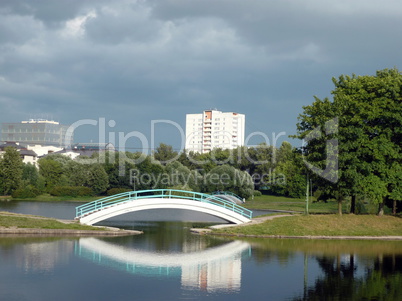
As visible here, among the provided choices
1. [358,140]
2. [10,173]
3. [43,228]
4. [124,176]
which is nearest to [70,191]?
[10,173]

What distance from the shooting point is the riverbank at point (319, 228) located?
3303cm

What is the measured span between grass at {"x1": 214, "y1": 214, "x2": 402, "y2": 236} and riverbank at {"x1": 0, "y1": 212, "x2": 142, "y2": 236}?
7.62 meters

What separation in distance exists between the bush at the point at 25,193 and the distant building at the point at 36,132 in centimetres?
8694

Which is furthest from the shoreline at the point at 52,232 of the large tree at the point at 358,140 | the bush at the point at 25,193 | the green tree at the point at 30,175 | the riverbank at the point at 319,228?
the green tree at the point at 30,175

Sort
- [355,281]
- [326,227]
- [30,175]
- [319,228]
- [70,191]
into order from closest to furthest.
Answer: [355,281]
[319,228]
[326,227]
[70,191]
[30,175]

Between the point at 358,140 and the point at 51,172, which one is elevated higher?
the point at 358,140

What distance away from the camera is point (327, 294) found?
17.6 meters

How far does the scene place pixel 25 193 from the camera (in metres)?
75.3

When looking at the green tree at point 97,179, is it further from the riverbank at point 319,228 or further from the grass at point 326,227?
the grass at point 326,227

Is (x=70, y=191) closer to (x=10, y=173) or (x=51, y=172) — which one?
(x=10, y=173)

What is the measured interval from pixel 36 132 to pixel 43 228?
141 m

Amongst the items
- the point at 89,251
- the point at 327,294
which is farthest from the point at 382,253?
the point at 89,251

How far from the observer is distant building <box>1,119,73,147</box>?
536ft

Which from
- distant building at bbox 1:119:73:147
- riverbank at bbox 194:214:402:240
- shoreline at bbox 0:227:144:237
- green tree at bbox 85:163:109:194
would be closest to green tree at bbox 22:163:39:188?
green tree at bbox 85:163:109:194
